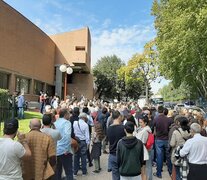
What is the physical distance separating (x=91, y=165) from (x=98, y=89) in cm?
5182

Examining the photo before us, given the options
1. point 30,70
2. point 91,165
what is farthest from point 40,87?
point 91,165

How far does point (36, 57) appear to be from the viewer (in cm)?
3575

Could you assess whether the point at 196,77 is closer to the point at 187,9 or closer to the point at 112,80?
the point at 187,9

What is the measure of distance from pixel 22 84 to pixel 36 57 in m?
4.41

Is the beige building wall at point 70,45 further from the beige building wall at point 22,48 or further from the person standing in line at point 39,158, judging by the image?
the person standing in line at point 39,158

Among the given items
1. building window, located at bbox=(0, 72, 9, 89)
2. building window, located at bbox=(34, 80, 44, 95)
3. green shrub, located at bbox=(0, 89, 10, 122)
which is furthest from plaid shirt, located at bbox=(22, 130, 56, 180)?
building window, located at bbox=(34, 80, 44, 95)

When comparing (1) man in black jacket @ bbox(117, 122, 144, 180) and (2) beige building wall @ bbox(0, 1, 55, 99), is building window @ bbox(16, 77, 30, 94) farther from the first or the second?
(1) man in black jacket @ bbox(117, 122, 144, 180)

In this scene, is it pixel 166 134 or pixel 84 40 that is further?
pixel 84 40

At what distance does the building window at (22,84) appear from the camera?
31.3m

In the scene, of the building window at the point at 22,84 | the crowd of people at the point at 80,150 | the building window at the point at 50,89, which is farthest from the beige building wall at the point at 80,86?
the crowd of people at the point at 80,150

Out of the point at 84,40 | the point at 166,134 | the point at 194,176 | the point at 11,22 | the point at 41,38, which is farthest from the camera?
the point at 84,40

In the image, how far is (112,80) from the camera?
210 ft

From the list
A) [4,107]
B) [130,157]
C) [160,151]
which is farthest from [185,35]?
[130,157]

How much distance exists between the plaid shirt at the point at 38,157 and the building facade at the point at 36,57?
74.6 feet
